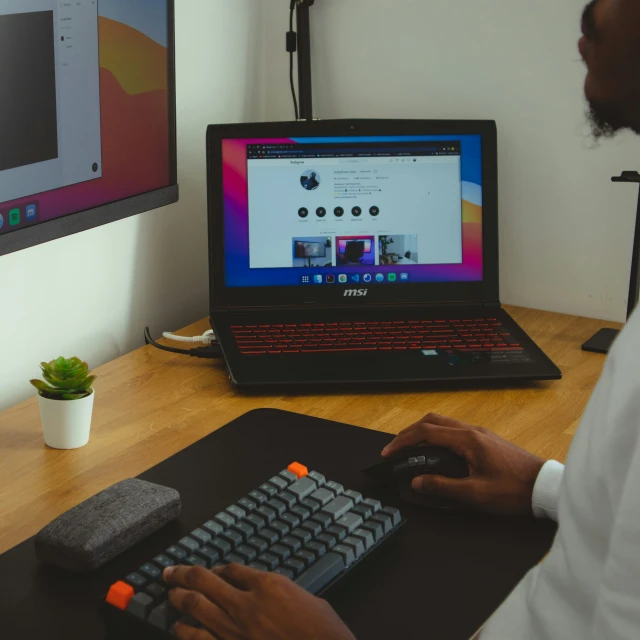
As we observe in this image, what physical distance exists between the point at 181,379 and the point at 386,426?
311 millimetres

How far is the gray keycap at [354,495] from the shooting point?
0.90m

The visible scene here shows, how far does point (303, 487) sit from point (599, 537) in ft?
1.11

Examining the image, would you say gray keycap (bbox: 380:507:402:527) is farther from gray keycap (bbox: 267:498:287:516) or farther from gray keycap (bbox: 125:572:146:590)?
gray keycap (bbox: 125:572:146:590)

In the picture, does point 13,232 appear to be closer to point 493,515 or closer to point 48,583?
point 48,583

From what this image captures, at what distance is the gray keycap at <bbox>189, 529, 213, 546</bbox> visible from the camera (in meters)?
0.82

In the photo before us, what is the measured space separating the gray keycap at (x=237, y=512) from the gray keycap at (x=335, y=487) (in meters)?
0.09

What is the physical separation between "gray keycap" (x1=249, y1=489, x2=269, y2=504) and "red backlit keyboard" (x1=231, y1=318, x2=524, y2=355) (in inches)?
17.2

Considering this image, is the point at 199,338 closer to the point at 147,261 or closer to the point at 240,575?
the point at 147,261

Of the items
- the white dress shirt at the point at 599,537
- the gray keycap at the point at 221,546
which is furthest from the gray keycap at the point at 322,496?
the white dress shirt at the point at 599,537

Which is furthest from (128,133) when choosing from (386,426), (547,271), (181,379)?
(547,271)

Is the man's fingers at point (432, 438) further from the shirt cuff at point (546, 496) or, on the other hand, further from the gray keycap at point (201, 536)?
the gray keycap at point (201, 536)

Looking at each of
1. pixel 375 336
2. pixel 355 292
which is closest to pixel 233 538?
pixel 375 336

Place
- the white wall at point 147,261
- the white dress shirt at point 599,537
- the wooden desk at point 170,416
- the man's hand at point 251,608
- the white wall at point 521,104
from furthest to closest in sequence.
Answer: the white wall at point 521,104, the white wall at point 147,261, the wooden desk at point 170,416, the man's hand at point 251,608, the white dress shirt at point 599,537

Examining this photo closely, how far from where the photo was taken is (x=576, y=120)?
152 centimetres
